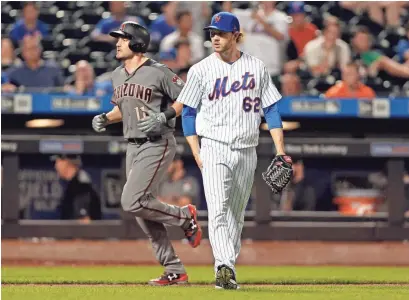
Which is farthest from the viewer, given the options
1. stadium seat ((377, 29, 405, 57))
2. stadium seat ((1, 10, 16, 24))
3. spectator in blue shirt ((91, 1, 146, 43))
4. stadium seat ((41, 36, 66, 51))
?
stadium seat ((1, 10, 16, 24))

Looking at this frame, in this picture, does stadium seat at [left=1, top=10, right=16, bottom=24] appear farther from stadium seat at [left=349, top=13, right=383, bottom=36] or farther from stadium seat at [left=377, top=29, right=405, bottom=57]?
stadium seat at [left=377, top=29, right=405, bottom=57]

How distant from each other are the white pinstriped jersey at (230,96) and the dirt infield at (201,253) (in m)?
3.51

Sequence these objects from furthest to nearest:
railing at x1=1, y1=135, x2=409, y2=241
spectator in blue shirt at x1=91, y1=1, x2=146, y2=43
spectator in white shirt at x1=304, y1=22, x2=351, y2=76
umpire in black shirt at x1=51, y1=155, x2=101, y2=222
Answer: spectator in blue shirt at x1=91, y1=1, x2=146, y2=43
spectator in white shirt at x1=304, y1=22, x2=351, y2=76
umpire in black shirt at x1=51, y1=155, x2=101, y2=222
railing at x1=1, y1=135, x2=409, y2=241

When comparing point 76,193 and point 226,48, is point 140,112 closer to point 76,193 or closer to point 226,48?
point 226,48

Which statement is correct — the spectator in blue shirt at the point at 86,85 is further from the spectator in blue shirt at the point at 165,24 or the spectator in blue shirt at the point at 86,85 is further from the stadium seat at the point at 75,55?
the spectator in blue shirt at the point at 165,24

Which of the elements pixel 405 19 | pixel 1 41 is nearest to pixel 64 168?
pixel 1 41

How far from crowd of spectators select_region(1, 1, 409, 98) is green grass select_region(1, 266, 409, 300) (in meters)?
3.05

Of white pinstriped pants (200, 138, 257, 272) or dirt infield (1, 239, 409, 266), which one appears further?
dirt infield (1, 239, 409, 266)

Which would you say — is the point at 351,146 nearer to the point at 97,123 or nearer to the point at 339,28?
the point at 339,28

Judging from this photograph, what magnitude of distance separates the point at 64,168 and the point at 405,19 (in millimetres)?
4976

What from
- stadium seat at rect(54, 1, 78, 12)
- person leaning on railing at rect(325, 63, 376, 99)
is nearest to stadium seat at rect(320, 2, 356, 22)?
person leaning on railing at rect(325, 63, 376, 99)

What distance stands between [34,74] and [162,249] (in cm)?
559

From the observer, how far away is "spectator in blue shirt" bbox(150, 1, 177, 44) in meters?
12.8

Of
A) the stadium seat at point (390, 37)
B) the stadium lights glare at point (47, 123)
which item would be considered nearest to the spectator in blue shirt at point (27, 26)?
the stadium lights glare at point (47, 123)
